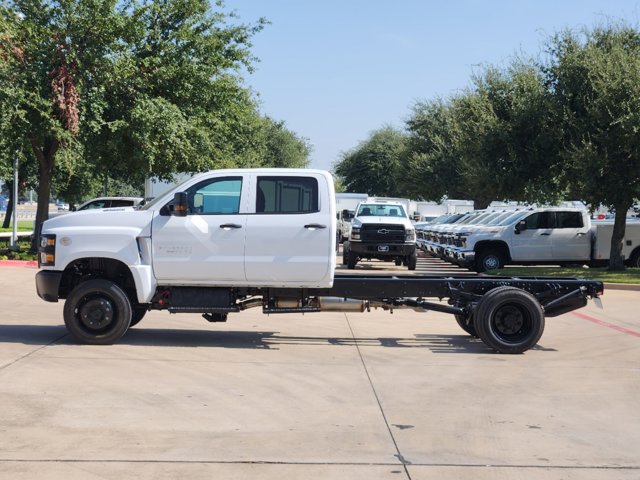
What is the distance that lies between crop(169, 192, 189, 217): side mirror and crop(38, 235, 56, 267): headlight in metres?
1.53

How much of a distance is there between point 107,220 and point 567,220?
1689 cm

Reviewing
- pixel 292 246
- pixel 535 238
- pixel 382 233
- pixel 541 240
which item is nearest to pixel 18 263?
pixel 382 233

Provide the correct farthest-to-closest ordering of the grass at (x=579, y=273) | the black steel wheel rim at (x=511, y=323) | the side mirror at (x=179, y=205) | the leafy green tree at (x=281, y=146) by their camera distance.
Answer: the leafy green tree at (x=281, y=146) → the grass at (x=579, y=273) → the black steel wheel rim at (x=511, y=323) → the side mirror at (x=179, y=205)

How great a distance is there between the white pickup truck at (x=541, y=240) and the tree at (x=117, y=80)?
874 centimetres

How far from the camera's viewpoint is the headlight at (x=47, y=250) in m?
10.6

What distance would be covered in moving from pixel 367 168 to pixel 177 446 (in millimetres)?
72820

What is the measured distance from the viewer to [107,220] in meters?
10.6

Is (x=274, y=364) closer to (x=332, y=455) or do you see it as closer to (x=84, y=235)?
(x=84, y=235)

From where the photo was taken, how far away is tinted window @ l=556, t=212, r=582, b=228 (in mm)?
24406

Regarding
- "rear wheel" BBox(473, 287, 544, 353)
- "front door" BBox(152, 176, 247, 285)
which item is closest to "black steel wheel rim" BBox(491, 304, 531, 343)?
"rear wheel" BBox(473, 287, 544, 353)

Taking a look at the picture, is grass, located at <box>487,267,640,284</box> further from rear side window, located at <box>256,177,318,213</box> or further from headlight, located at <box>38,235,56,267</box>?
headlight, located at <box>38,235,56,267</box>

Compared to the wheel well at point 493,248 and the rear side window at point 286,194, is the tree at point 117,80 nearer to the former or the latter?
the wheel well at point 493,248

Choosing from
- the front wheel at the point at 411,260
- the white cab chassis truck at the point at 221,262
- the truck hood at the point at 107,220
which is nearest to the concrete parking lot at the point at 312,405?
the white cab chassis truck at the point at 221,262

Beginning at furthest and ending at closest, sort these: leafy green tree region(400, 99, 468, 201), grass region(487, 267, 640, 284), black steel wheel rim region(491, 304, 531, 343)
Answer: leafy green tree region(400, 99, 468, 201) → grass region(487, 267, 640, 284) → black steel wheel rim region(491, 304, 531, 343)
